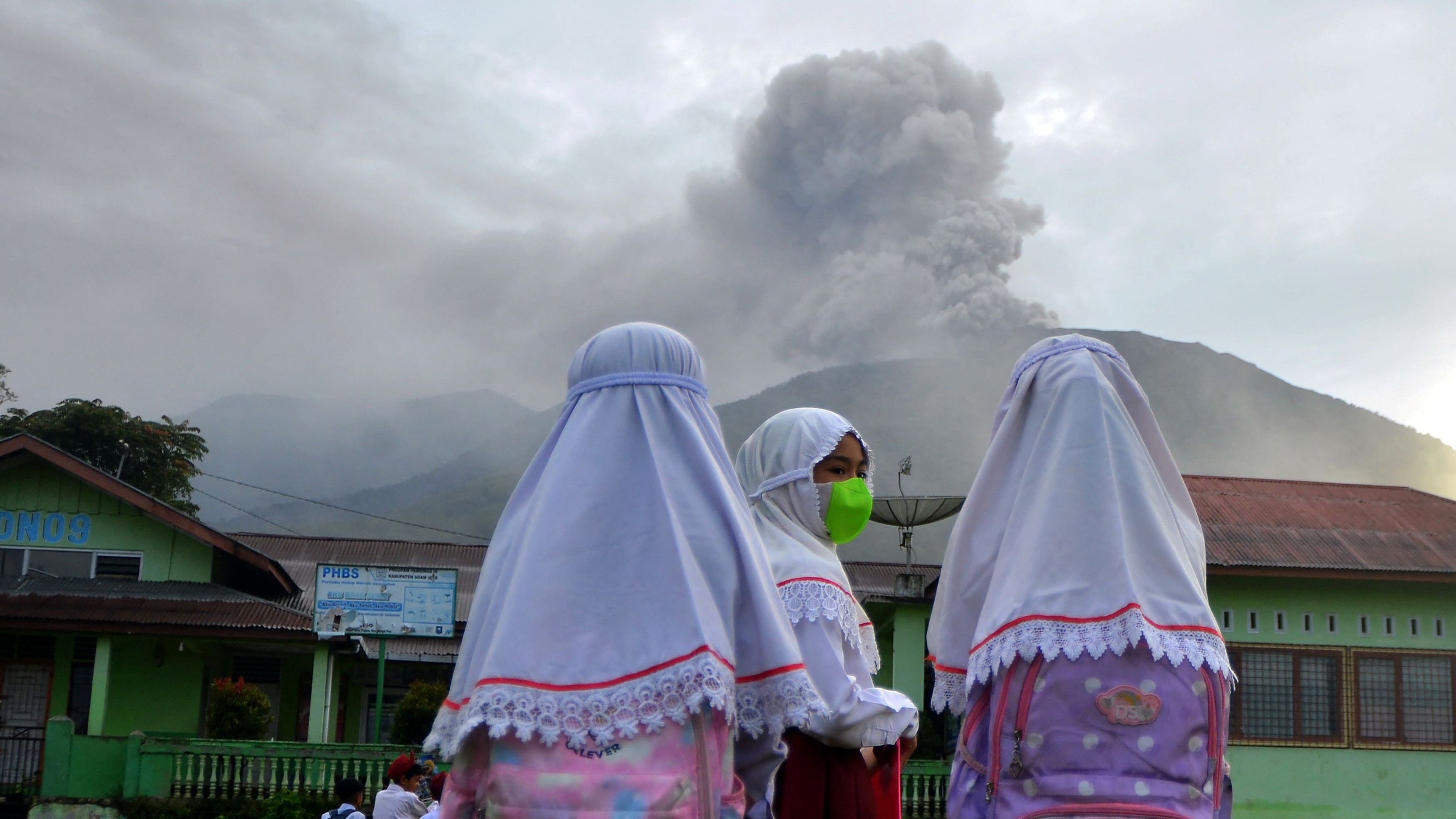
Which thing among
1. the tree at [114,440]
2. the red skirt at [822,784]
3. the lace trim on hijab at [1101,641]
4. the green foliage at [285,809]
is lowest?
the green foliage at [285,809]

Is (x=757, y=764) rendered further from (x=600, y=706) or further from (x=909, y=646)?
(x=909, y=646)

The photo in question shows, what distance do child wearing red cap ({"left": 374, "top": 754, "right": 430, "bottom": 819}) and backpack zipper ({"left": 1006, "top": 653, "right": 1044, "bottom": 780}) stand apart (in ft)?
21.5

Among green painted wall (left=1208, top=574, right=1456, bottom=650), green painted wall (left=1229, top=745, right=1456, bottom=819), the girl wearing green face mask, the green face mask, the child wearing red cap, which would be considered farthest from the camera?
green painted wall (left=1208, top=574, right=1456, bottom=650)

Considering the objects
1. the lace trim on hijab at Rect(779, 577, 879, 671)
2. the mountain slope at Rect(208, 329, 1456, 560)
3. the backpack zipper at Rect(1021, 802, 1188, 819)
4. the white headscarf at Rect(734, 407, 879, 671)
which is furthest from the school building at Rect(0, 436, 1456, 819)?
the mountain slope at Rect(208, 329, 1456, 560)

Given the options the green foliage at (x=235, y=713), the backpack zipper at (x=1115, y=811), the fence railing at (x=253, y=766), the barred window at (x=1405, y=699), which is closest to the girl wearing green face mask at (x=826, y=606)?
the backpack zipper at (x=1115, y=811)

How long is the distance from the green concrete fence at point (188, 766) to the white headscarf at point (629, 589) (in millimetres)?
12467

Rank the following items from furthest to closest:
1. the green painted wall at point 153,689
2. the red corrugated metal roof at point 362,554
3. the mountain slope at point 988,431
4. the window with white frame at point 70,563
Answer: the mountain slope at point 988,431, the red corrugated metal roof at point 362,554, the window with white frame at point 70,563, the green painted wall at point 153,689

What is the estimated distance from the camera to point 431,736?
7.59 ft

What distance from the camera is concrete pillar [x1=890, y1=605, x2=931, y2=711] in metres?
16.5

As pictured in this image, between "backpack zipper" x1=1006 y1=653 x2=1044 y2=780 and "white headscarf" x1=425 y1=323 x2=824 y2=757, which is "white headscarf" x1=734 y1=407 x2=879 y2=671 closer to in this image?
"backpack zipper" x1=1006 y1=653 x2=1044 y2=780

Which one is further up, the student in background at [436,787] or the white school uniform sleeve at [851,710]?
the white school uniform sleeve at [851,710]

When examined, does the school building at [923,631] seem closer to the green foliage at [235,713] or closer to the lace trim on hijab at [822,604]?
the green foliage at [235,713]

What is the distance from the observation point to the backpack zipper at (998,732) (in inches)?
101

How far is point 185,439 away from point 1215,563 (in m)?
25.6
